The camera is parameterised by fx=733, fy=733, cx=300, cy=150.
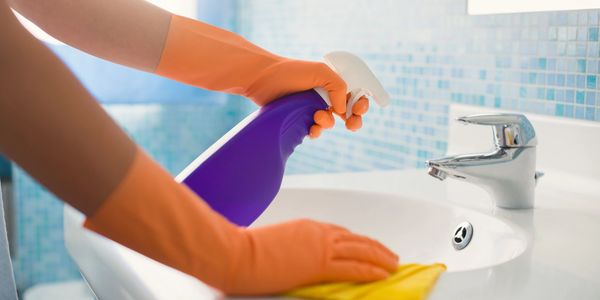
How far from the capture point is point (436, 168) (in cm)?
89

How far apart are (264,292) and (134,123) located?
1883mm

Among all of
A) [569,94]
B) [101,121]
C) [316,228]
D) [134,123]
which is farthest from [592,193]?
[134,123]

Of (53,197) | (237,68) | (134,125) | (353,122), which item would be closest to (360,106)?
(353,122)

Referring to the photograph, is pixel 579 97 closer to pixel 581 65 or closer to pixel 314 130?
pixel 581 65

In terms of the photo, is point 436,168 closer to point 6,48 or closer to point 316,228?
point 316,228

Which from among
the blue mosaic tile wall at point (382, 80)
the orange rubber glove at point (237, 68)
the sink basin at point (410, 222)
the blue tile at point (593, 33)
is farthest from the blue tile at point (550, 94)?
the orange rubber glove at point (237, 68)

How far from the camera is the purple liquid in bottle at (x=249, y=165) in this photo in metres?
0.76

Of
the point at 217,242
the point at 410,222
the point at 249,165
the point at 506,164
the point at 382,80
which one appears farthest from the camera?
the point at 382,80

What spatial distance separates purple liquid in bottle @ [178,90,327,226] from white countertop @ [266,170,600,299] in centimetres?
25

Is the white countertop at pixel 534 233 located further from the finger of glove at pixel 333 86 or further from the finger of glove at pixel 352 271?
the finger of glove at pixel 333 86

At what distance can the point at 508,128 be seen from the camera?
2.86 feet

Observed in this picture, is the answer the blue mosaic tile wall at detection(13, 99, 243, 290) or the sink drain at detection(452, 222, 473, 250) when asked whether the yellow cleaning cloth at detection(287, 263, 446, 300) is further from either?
the blue mosaic tile wall at detection(13, 99, 243, 290)

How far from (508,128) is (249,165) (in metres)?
0.32

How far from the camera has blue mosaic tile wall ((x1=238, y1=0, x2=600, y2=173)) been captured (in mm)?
1007
